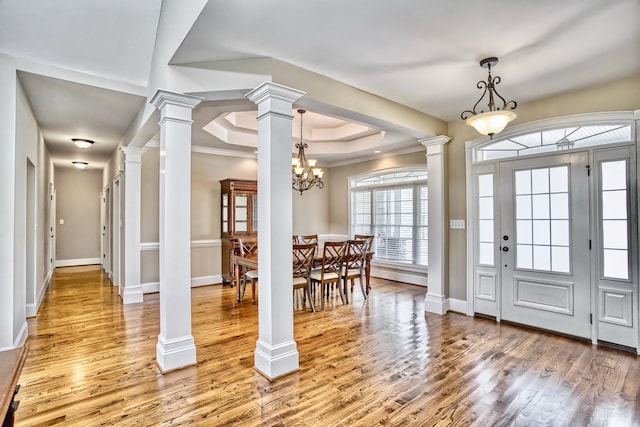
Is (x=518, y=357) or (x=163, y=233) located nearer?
(x=163, y=233)

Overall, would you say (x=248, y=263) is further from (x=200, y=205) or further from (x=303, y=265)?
(x=200, y=205)

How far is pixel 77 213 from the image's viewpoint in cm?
855

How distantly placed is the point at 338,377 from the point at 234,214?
3.97 metres

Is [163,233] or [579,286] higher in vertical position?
[163,233]

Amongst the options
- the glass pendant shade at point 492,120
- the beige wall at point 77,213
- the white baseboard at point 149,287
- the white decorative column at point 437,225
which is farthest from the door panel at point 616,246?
the beige wall at point 77,213

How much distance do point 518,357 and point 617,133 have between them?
94.1 inches

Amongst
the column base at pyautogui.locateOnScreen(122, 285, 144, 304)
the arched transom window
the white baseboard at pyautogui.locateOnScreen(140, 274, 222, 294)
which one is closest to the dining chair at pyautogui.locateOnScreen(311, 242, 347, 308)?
the arched transom window

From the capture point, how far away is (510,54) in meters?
2.68

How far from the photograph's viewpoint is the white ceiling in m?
2.11

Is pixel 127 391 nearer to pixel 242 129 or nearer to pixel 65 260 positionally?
pixel 242 129

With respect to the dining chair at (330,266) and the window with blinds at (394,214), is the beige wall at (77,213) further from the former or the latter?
the dining chair at (330,266)

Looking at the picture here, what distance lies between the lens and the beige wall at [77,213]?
27.4ft

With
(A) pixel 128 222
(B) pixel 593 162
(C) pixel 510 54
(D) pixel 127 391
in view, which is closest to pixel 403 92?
(C) pixel 510 54

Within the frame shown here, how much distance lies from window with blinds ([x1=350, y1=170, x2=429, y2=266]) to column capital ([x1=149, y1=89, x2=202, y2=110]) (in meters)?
4.44
